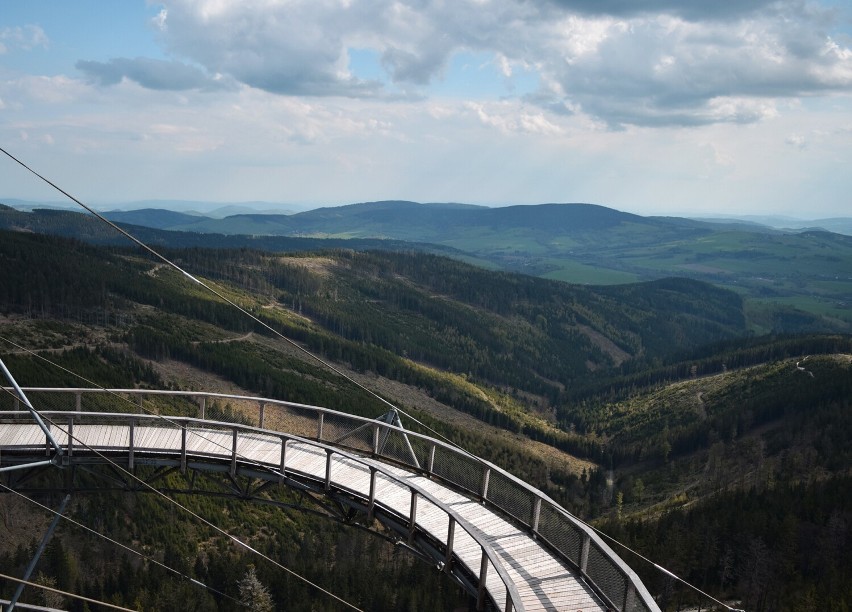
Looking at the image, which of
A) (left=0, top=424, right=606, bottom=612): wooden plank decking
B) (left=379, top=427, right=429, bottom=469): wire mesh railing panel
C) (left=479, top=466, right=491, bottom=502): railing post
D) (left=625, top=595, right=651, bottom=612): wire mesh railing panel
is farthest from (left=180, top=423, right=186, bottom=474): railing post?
(left=625, top=595, right=651, bottom=612): wire mesh railing panel

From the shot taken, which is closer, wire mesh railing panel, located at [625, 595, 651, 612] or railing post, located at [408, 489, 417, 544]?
wire mesh railing panel, located at [625, 595, 651, 612]

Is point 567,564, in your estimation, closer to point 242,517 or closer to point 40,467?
point 40,467

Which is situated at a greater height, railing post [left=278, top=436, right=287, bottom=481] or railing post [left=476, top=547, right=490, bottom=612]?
railing post [left=278, top=436, right=287, bottom=481]

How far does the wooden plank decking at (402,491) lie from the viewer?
24.8 m

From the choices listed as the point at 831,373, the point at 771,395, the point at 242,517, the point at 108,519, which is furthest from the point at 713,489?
the point at 108,519

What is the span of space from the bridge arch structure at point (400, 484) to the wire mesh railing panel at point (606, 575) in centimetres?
4

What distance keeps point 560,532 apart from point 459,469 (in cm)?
599

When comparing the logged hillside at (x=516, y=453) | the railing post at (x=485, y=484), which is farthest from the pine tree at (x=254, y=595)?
the railing post at (x=485, y=484)

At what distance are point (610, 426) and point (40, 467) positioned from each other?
179731 mm

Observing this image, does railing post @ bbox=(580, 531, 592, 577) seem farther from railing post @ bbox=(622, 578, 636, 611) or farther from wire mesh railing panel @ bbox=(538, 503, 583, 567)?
railing post @ bbox=(622, 578, 636, 611)

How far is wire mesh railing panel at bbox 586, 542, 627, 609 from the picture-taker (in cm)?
2312

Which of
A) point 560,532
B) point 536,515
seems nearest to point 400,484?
point 536,515

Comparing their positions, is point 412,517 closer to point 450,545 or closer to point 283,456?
point 450,545

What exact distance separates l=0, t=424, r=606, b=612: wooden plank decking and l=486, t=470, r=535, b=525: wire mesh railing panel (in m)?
0.48
